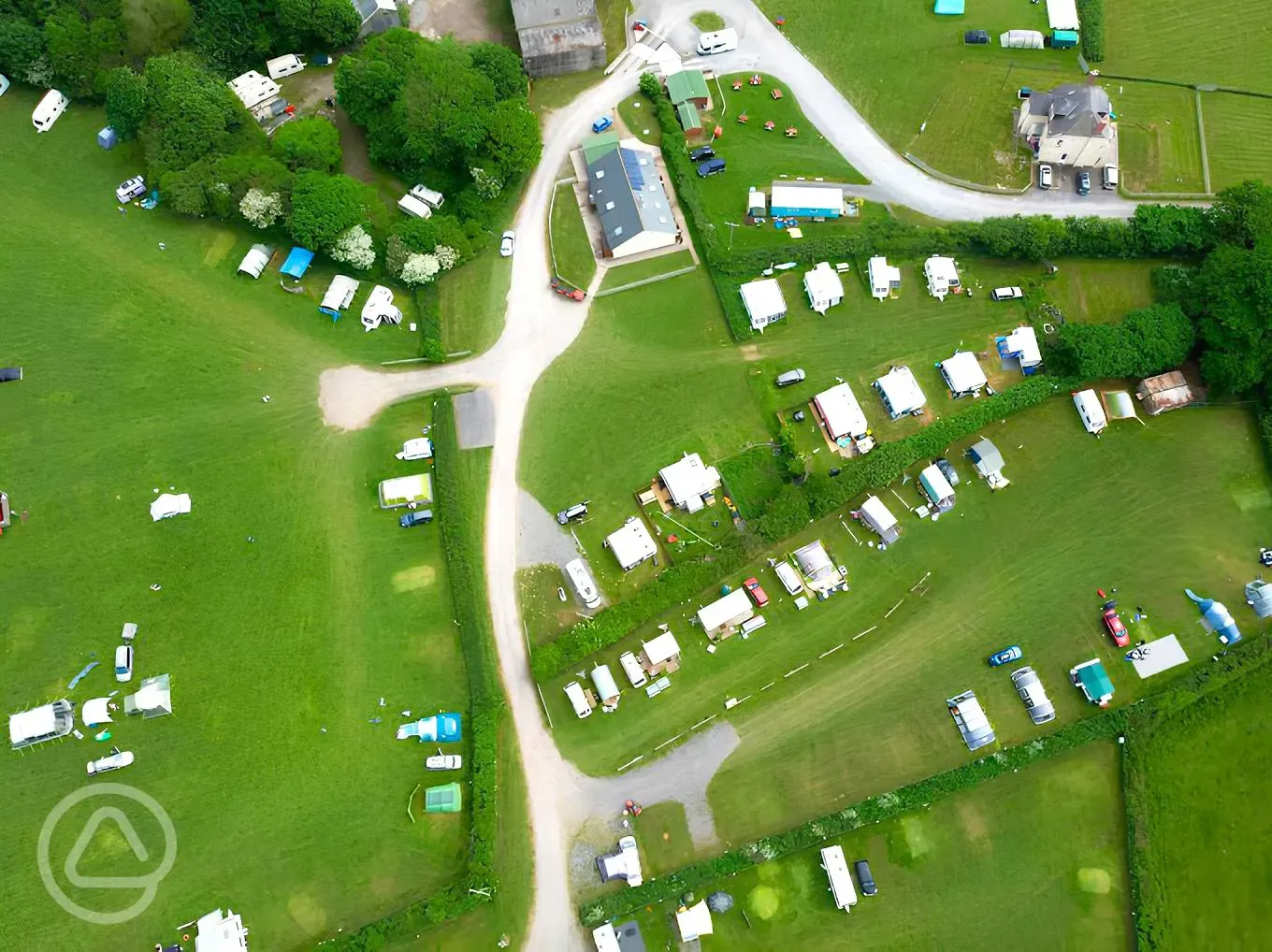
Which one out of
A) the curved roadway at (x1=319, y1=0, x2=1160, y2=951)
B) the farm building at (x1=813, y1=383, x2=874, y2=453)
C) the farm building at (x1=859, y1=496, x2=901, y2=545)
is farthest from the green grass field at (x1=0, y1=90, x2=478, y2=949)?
the farm building at (x1=859, y1=496, x2=901, y2=545)

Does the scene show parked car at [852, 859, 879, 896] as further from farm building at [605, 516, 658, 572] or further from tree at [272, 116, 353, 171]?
tree at [272, 116, 353, 171]

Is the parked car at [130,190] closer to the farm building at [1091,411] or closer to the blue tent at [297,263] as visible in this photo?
the blue tent at [297,263]

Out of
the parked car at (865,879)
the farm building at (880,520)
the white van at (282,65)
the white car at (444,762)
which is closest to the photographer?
the parked car at (865,879)

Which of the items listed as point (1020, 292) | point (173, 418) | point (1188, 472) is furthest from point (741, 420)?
point (173, 418)

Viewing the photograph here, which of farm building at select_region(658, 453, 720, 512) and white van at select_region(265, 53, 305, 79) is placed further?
white van at select_region(265, 53, 305, 79)

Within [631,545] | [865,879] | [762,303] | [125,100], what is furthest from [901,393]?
[125,100]

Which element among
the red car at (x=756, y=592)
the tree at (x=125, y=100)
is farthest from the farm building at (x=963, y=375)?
the tree at (x=125, y=100)
